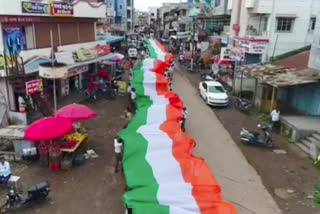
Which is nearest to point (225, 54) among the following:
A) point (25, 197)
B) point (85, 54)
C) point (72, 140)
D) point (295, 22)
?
point (295, 22)

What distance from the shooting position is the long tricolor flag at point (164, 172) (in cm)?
770

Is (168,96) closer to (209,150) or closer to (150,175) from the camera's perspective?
(209,150)

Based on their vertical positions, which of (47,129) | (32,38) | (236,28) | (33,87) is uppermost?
(236,28)

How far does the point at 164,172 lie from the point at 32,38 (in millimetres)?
15074

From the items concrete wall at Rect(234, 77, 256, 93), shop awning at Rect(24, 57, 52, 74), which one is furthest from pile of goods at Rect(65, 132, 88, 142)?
concrete wall at Rect(234, 77, 256, 93)

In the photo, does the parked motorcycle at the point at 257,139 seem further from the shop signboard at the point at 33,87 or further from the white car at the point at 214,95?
the shop signboard at the point at 33,87

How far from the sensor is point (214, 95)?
963 inches

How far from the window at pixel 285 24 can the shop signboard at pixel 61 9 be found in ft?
55.8

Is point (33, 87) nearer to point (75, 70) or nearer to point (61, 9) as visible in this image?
point (75, 70)

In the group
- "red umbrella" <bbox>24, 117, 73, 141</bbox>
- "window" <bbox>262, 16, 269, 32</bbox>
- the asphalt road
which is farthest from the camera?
"window" <bbox>262, 16, 269, 32</bbox>

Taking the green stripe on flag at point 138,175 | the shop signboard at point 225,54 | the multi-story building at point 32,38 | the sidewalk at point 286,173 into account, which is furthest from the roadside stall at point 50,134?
the shop signboard at point 225,54

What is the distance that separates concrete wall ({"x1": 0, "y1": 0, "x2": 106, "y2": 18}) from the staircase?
16.7m

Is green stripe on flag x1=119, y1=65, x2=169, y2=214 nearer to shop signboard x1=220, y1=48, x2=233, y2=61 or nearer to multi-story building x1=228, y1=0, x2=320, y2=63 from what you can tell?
multi-story building x1=228, y1=0, x2=320, y2=63

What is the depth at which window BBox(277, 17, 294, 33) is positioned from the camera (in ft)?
91.2
